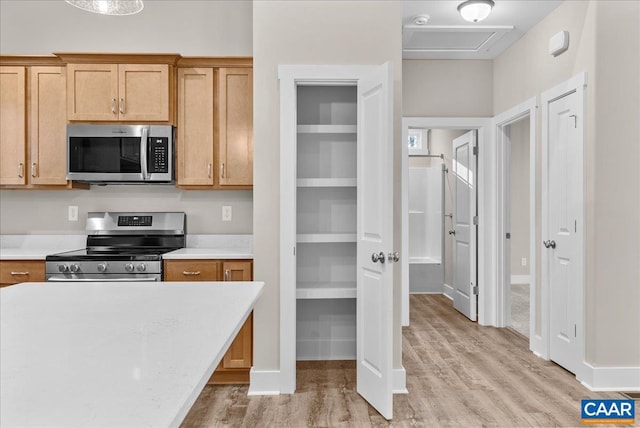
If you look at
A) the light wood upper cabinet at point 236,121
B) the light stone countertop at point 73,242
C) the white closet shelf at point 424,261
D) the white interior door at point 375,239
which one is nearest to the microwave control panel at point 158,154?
the light wood upper cabinet at point 236,121

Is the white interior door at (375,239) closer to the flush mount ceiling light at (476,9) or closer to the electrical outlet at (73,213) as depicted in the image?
the flush mount ceiling light at (476,9)

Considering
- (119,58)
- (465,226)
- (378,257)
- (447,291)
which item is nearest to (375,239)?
(378,257)

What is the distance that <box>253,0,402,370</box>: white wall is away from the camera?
2938mm

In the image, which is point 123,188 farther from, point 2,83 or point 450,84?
point 450,84

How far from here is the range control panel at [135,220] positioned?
12.2ft

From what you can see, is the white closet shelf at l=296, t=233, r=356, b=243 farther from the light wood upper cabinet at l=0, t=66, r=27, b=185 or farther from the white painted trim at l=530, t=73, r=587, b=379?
the light wood upper cabinet at l=0, t=66, r=27, b=185

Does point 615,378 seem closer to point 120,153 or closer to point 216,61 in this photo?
point 216,61

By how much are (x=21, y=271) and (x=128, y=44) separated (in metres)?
1.98

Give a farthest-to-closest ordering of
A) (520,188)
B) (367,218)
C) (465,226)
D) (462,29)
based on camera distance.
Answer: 1. (520,188)
2. (465,226)
3. (462,29)
4. (367,218)

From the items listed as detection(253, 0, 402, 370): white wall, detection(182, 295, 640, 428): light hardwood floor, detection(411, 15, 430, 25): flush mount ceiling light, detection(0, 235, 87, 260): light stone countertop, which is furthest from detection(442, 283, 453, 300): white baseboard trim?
detection(0, 235, 87, 260): light stone countertop

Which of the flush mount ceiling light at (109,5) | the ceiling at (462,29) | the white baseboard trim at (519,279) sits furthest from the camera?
the white baseboard trim at (519,279)

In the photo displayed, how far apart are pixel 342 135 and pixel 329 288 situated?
115 cm

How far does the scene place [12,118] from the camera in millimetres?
3439

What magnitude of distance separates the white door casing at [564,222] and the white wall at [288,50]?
4.20ft
